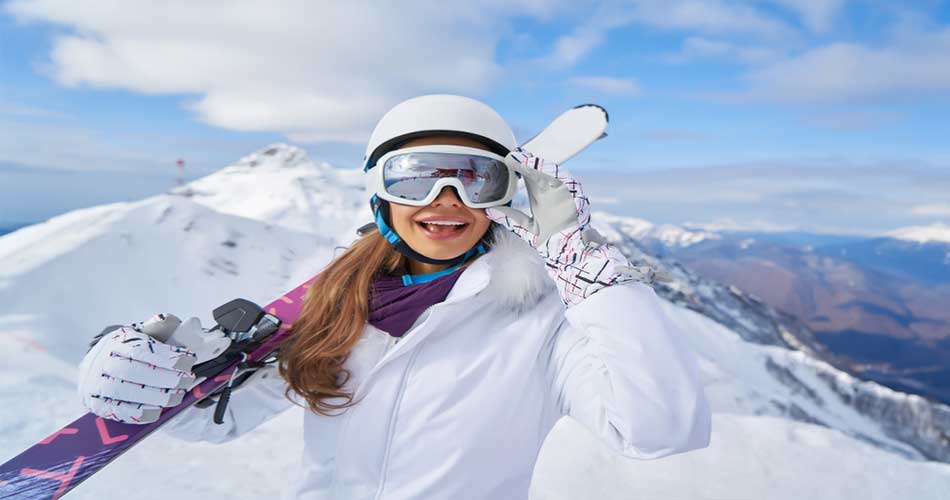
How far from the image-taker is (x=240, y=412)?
7.38ft

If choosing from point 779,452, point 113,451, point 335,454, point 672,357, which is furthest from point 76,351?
point 779,452

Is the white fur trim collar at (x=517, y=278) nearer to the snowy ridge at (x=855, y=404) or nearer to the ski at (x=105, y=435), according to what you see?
the ski at (x=105, y=435)

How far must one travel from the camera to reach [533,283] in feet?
5.98

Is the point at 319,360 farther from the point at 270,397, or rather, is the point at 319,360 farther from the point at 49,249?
the point at 49,249

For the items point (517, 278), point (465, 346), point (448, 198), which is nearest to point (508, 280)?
point (517, 278)

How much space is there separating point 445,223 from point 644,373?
3.22 feet

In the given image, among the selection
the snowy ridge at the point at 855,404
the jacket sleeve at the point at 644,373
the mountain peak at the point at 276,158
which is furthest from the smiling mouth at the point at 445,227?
the mountain peak at the point at 276,158

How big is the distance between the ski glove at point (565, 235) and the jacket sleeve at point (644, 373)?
0.16 ft

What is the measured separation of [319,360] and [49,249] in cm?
972

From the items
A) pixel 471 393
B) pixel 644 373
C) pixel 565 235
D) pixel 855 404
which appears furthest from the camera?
pixel 855 404

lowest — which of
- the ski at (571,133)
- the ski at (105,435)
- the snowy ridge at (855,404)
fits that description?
the snowy ridge at (855,404)

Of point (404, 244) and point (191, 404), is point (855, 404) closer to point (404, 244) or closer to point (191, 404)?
point (404, 244)

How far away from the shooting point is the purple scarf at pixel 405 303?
1.92m

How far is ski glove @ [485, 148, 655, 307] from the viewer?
1495mm
